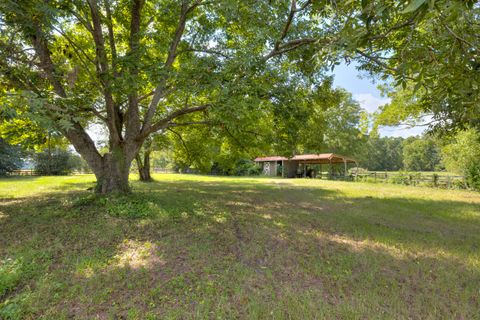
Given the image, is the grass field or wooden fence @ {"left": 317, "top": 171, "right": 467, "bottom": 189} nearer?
the grass field

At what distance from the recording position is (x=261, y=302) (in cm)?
277

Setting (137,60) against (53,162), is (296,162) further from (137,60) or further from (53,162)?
(53,162)

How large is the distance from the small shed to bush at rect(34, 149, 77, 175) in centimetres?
2741

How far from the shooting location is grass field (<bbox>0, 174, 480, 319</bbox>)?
2658 mm

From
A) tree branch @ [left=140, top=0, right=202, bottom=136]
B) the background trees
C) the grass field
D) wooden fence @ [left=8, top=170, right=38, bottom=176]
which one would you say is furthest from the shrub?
the background trees

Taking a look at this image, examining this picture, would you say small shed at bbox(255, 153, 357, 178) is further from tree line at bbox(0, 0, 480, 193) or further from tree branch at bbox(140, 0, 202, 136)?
tree branch at bbox(140, 0, 202, 136)

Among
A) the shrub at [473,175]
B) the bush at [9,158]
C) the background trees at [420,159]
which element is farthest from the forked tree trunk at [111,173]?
the background trees at [420,159]

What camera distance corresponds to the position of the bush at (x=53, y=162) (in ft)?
94.8

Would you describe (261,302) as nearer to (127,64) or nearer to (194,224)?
(194,224)

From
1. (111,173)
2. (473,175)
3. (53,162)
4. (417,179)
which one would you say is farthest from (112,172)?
(53,162)

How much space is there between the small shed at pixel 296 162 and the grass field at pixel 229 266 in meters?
20.6

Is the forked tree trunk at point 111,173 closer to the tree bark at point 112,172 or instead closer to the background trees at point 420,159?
the tree bark at point 112,172

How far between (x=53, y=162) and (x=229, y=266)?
35.1 metres

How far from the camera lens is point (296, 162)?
32.5 meters
